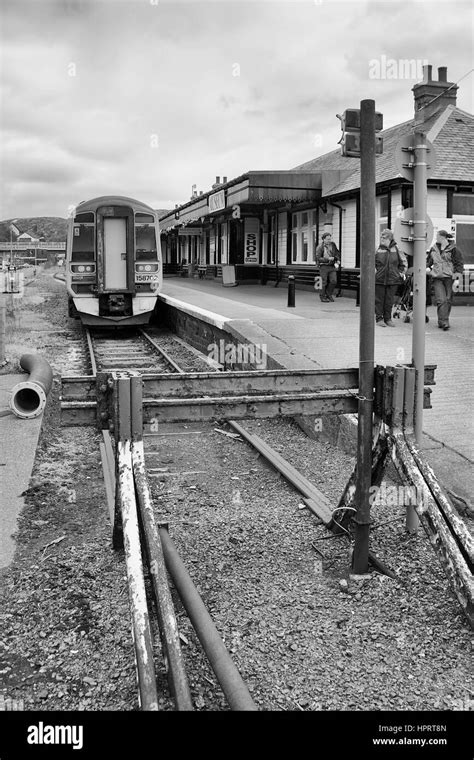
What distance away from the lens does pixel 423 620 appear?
4012 mm

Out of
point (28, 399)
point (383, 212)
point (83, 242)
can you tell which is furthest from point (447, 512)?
point (383, 212)

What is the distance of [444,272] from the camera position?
41.6 ft

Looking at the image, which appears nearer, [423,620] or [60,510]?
[423,620]

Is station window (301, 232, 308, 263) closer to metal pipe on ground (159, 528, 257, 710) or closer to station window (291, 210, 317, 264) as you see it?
station window (291, 210, 317, 264)

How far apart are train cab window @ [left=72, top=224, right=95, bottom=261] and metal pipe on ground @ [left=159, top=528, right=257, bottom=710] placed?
523 inches

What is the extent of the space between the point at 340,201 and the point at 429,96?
3.93 metres

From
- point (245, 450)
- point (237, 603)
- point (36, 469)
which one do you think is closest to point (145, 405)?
point (237, 603)

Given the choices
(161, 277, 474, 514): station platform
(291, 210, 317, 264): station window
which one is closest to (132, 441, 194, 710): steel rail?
(161, 277, 474, 514): station platform

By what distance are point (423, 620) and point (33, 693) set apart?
2.00m

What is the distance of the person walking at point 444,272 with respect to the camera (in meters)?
12.6

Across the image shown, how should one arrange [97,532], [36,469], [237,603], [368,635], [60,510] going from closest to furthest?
[368,635]
[237,603]
[97,532]
[60,510]
[36,469]

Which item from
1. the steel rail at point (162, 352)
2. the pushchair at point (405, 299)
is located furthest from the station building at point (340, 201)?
the steel rail at point (162, 352)

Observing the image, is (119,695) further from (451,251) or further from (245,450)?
(451,251)

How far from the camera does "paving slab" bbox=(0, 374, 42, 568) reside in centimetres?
505
